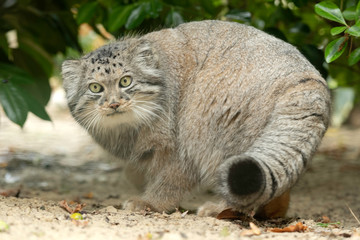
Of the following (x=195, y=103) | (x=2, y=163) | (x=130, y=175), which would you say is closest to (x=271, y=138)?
(x=195, y=103)

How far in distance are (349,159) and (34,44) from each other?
18.2ft

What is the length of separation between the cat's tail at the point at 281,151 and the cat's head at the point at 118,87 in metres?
1.23

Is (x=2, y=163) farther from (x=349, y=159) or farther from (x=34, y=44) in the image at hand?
(x=349, y=159)

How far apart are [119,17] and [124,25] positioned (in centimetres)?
59

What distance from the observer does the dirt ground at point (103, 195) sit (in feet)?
11.0

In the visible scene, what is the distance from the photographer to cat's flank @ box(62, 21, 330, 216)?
13.1 feet

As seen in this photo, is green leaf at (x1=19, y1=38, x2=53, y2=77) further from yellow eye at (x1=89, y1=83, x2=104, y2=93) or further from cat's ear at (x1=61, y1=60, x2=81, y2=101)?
yellow eye at (x1=89, y1=83, x2=104, y2=93)

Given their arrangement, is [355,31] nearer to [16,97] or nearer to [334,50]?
[334,50]

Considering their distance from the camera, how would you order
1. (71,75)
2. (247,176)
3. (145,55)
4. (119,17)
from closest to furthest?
Result: (247,176), (145,55), (71,75), (119,17)

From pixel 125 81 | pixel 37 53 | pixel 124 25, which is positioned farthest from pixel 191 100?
pixel 37 53

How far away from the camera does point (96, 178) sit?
7469 mm

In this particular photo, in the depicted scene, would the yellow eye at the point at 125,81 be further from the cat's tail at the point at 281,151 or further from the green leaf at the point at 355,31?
the green leaf at the point at 355,31

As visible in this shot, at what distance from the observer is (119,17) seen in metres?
5.43

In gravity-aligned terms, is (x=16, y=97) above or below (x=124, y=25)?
below
